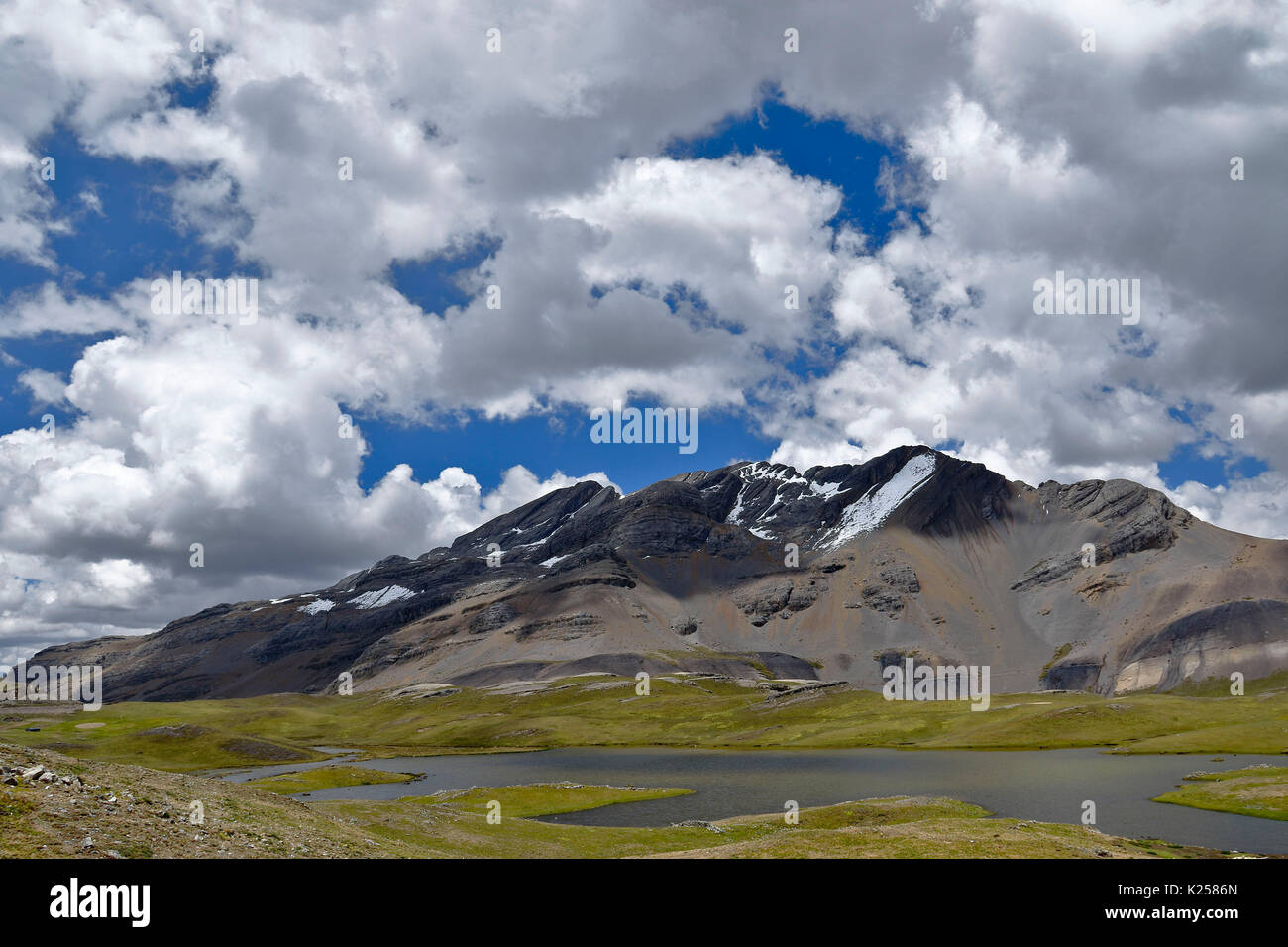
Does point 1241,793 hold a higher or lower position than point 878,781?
higher

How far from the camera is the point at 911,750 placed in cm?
16788

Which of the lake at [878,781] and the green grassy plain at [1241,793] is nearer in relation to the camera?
the lake at [878,781]

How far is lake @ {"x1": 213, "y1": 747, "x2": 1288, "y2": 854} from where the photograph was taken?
7431 cm

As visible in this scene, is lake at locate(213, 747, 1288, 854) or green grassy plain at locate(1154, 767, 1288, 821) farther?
green grassy plain at locate(1154, 767, 1288, 821)

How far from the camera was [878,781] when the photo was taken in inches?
4476

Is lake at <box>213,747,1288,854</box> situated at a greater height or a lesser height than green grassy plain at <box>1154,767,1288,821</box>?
lesser

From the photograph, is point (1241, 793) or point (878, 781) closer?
point (1241, 793)

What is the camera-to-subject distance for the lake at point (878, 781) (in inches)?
2926

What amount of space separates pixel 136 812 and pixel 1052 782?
4149 inches

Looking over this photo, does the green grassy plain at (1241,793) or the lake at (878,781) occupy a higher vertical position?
the green grassy plain at (1241,793)
